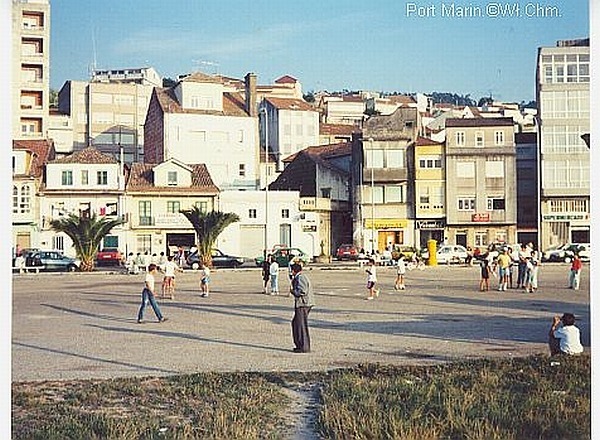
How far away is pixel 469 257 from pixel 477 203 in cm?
45

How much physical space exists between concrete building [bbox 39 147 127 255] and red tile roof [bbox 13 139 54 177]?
4.5 inches

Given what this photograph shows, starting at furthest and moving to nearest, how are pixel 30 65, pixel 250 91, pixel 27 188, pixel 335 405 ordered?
pixel 250 91 → pixel 27 188 → pixel 30 65 → pixel 335 405

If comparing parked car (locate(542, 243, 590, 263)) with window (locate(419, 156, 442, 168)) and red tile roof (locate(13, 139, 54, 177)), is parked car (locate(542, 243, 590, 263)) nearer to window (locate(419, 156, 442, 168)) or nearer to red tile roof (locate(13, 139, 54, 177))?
window (locate(419, 156, 442, 168))

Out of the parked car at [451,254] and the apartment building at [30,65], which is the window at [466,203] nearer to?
the parked car at [451,254]

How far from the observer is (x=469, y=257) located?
8141 millimetres

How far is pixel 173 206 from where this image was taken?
8.07 m

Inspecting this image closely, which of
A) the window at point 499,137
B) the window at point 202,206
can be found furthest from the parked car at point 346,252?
the window at point 499,137

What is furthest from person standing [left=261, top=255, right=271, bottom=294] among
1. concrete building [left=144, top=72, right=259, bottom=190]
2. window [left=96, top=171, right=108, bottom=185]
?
window [left=96, top=171, right=108, bottom=185]

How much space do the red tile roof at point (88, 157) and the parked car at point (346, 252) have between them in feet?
6.34

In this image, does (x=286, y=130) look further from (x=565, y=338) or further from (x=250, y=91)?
(x=565, y=338)

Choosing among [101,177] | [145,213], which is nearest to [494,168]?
[145,213]

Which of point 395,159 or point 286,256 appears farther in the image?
point 395,159

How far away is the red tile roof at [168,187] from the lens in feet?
25.9

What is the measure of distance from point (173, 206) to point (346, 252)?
1.46 meters
